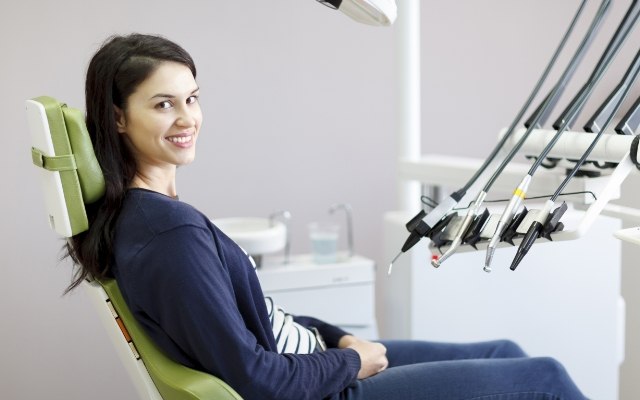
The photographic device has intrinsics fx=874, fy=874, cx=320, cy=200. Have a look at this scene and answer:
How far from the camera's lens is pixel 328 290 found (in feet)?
10.0

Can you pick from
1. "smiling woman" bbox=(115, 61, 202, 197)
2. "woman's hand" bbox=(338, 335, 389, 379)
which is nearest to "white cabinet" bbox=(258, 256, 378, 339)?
"woman's hand" bbox=(338, 335, 389, 379)

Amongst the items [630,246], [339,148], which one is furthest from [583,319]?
[339,148]

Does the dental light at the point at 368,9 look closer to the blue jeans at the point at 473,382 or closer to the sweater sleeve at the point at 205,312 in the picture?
the sweater sleeve at the point at 205,312

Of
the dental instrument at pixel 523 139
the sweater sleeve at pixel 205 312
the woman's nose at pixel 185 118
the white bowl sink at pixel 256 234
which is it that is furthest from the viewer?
the white bowl sink at pixel 256 234

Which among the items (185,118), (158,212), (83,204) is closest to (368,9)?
(185,118)

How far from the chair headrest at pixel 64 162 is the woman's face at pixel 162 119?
0.12 m

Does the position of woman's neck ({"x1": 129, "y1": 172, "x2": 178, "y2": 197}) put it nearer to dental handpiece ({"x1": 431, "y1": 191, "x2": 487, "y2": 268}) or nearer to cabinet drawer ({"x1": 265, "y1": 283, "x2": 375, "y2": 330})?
dental handpiece ({"x1": 431, "y1": 191, "x2": 487, "y2": 268})

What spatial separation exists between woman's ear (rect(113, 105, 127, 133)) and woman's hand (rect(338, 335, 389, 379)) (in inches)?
26.4

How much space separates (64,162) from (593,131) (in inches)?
41.6

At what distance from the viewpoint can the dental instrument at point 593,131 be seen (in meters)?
1.55

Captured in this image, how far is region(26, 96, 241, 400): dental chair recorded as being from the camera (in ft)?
5.23

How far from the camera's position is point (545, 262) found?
282cm

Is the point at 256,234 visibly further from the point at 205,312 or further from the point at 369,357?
the point at 205,312

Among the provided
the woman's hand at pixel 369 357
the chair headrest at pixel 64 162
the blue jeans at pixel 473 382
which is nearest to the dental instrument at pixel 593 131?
the blue jeans at pixel 473 382
